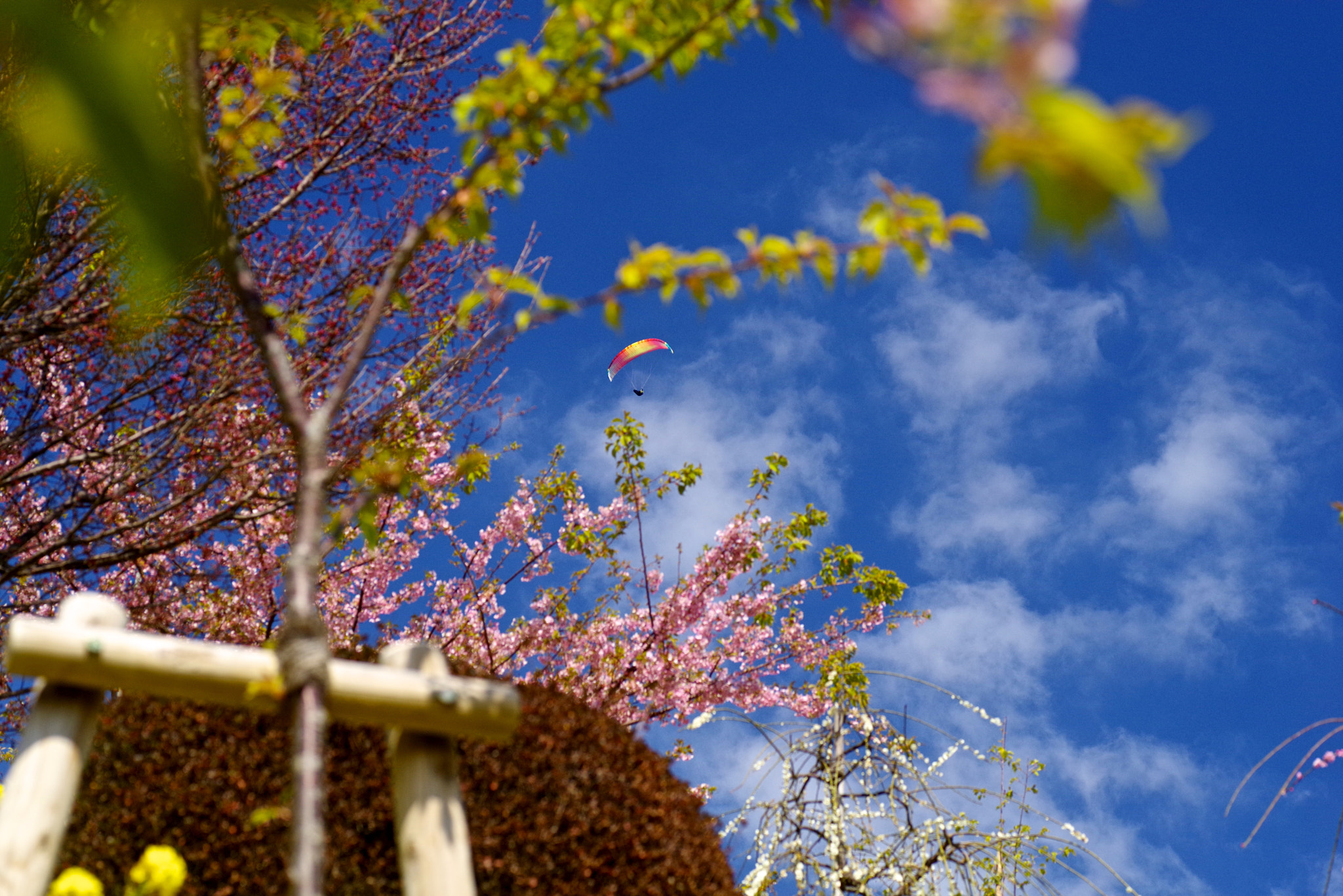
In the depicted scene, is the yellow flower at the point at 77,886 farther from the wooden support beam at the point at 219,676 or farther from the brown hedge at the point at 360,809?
the brown hedge at the point at 360,809

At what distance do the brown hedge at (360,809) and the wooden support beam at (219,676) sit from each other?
786 mm

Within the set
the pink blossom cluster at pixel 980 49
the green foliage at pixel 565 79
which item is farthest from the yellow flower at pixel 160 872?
the pink blossom cluster at pixel 980 49

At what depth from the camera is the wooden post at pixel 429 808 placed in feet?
7.70

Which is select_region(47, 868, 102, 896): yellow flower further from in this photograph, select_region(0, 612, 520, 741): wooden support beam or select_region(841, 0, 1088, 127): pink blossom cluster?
Result: select_region(841, 0, 1088, 127): pink blossom cluster

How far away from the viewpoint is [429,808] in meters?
2.41

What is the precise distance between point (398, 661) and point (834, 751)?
3210mm

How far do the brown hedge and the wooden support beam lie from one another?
2.58 ft

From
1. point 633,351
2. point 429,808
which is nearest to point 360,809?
point 429,808

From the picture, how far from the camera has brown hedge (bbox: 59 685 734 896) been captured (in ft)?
9.86

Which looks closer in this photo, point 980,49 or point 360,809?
point 980,49

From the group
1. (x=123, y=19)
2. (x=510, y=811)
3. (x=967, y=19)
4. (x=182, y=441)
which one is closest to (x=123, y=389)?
(x=182, y=441)

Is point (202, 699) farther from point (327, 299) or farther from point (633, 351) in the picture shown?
point (633, 351)

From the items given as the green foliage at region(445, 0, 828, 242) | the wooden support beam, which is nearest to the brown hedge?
the wooden support beam

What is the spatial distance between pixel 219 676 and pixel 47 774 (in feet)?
1.69
